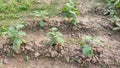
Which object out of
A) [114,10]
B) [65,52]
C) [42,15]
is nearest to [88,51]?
[65,52]

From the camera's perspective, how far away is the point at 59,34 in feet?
11.4

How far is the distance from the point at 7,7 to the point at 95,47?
1.59 m

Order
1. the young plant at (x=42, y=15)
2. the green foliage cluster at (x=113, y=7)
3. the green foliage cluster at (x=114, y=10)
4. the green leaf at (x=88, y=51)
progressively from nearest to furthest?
the green leaf at (x=88, y=51) → the young plant at (x=42, y=15) → the green foliage cluster at (x=114, y=10) → the green foliage cluster at (x=113, y=7)

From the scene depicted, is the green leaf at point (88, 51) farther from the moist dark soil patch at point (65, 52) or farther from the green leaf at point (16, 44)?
the green leaf at point (16, 44)

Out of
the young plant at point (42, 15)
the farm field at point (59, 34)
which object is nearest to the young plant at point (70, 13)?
the farm field at point (59, 34)

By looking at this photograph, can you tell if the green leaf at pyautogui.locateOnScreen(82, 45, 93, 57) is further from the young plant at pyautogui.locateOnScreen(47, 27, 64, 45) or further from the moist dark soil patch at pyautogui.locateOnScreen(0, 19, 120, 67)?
the young plant at pyautogui.locateOnScreen(47, 27, 64, 45)

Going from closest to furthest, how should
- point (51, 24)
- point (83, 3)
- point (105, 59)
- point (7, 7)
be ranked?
1. point (105, 59)
2. point (51, 24)
3. point (7, 7)
4. point (83, 3)

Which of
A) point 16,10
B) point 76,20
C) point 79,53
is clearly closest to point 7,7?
point 16,10

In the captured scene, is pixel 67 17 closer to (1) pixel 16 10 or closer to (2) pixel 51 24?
(2) pixel 51 24

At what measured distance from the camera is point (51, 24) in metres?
4.01

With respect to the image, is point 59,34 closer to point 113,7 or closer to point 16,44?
point 16,44

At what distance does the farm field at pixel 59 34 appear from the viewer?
348 centimetres

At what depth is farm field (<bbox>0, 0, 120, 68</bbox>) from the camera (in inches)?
137

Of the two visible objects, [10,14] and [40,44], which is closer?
[40,44]
